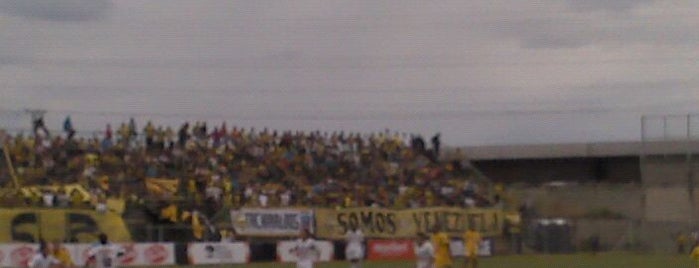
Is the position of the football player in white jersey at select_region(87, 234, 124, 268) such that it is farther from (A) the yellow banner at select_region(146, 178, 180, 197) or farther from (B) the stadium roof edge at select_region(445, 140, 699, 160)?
(B) the stadium roof edge at select_region(445, 140, 699, 160)

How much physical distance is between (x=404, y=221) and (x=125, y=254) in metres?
15.9

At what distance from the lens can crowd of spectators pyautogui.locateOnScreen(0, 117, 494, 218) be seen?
51.8m

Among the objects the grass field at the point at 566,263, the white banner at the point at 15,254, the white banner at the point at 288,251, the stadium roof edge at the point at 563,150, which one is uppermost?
the stadium roof edge at the point at 563,150

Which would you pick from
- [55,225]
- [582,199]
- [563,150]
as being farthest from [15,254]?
[563,150]

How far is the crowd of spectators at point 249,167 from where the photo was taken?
5178cm

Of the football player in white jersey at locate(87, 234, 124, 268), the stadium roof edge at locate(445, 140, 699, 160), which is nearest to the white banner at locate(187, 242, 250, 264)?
the football player in white jersey at locate(87, 234, 124, 268)

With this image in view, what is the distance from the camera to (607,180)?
8031 centimetres

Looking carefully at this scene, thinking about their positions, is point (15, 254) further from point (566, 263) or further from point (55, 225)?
point (566, 263)

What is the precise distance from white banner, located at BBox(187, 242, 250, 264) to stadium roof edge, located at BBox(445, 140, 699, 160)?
26.7m

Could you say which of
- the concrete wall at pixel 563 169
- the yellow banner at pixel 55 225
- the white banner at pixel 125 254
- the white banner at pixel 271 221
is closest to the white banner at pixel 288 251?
the white banner at pixel 271 221

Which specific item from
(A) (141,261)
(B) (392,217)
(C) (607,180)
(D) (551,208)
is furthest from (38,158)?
(C) (607,180)

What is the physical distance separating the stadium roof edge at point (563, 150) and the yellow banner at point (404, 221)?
1158 centimetres

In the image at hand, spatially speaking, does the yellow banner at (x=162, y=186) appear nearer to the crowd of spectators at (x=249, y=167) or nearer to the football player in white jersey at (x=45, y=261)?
the crowd of spectators at (x=249, y=167)

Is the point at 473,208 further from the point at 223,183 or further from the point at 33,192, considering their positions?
the point at 33,192
